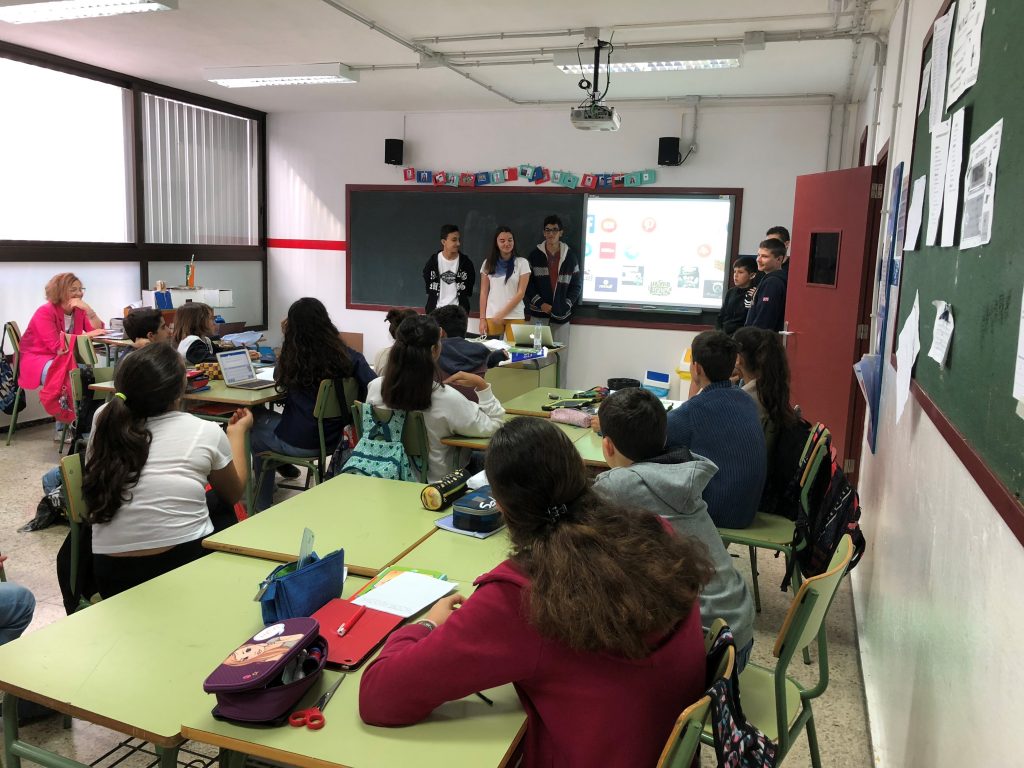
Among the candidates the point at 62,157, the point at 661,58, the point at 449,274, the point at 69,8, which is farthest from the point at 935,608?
the point at 62,157

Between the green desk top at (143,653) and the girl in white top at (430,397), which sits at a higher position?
the girl in white top at (430,397)

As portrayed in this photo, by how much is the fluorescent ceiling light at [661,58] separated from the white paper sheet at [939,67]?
3096mm

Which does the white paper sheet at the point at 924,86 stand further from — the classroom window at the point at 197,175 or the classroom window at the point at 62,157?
the classroom window at the point at 197,175

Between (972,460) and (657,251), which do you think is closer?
(972,460)

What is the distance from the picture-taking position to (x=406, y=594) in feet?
5.87

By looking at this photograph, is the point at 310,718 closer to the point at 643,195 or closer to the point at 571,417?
the point at 571,417

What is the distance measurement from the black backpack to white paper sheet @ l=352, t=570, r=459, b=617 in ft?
3.57

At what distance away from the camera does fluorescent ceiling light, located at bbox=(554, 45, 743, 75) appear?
5.11 m

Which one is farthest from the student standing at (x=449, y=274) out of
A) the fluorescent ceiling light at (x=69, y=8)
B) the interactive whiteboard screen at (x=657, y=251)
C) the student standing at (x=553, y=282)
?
the fluorescent ceiling light at (x=69, y=8)

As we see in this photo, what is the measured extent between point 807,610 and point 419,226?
7060mm

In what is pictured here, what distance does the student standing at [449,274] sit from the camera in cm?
754

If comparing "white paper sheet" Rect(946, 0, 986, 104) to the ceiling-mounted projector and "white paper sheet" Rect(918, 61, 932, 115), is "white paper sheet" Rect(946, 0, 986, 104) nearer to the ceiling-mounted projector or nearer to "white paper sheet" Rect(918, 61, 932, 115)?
"white paper sheet" Rect(918, 61, 932, 115)

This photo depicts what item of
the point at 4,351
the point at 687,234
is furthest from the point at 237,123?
the point at 687,234

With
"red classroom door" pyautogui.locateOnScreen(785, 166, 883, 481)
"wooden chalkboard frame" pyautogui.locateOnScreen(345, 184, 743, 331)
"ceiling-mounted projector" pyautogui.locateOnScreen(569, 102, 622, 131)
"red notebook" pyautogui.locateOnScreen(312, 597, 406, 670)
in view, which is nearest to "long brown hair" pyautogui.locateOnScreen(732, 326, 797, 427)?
"red classroom door" pyautogui.locateOnScreen(785, 166, 883, 481)
